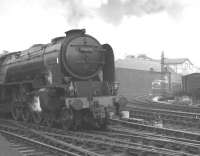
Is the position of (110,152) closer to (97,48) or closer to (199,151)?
(199,151)

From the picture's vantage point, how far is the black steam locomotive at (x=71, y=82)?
411 inches

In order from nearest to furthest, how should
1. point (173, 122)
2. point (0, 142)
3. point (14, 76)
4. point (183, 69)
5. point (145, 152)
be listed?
point (145, 152) → point (0, 142) → point (173, 122) → point (14, 76) → point (183, 69)

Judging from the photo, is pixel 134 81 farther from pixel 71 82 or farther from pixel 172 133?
pixel 172 133

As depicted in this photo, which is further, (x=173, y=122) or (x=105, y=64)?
(x=173, y=122)

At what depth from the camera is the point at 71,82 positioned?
1043 centimetres

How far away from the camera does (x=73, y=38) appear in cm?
1104

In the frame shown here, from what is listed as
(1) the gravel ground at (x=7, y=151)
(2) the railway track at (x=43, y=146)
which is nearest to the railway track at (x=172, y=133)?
(2) the railway track at (x=43, y=146)

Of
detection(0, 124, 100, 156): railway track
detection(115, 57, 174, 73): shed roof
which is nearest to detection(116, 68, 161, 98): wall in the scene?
detection(115, 57, 174, 73): shed roof

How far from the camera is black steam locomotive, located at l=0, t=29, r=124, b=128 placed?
10.4 metres

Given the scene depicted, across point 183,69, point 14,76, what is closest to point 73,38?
point 14,76

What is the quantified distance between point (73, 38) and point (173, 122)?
574 cm

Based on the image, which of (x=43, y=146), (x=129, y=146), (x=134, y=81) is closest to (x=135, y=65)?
(x=134, y=81)

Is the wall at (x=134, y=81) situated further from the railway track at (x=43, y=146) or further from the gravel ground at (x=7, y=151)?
the gravel ground at (x=7, y=151)

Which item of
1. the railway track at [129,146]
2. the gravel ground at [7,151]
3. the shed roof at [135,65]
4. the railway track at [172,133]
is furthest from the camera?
the shed roof at [135,65]
